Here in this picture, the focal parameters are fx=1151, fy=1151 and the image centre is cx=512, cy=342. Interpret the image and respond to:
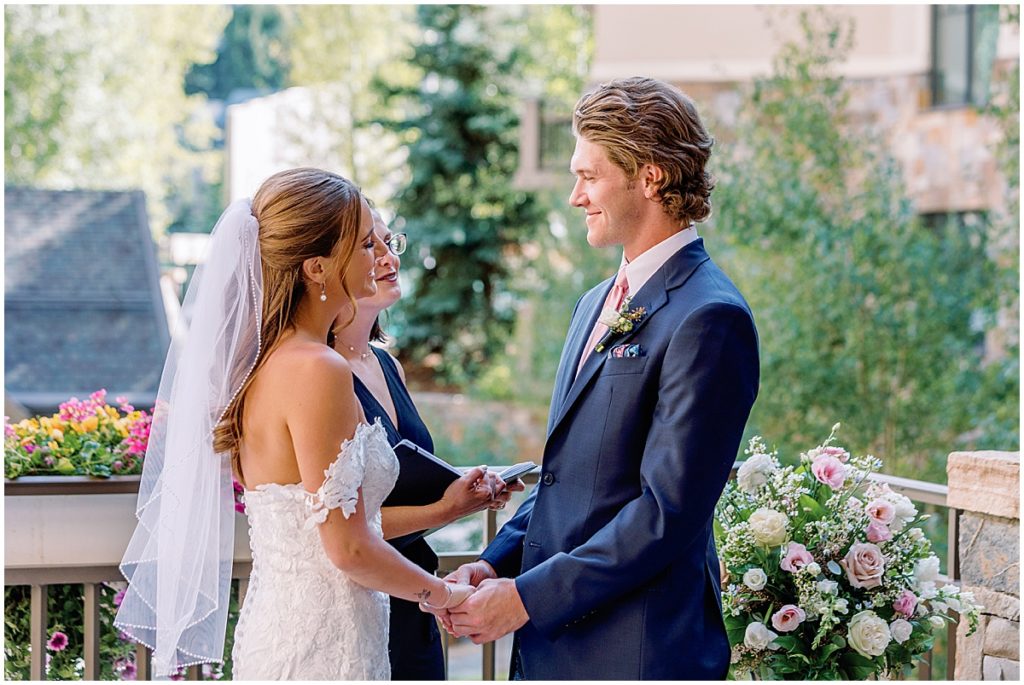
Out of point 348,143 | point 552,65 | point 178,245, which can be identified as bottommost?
point 178,245

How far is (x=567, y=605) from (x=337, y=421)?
595 millimetres

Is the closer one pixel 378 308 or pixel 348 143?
pixel 378 308

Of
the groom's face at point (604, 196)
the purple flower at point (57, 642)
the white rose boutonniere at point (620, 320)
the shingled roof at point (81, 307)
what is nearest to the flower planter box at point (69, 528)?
the purple flower at point (57, 642)

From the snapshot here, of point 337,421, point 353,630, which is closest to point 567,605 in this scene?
point 353,630

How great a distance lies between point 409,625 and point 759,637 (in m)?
0.86

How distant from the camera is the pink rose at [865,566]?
2.80 m

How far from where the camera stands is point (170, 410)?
8.17 feet

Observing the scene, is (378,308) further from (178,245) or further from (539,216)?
(178,245)

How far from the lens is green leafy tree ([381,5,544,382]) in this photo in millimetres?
17250

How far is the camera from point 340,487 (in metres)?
2.22

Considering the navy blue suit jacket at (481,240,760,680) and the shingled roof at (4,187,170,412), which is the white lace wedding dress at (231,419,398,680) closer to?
the navy blue suit jacket at (481,240,760,680)

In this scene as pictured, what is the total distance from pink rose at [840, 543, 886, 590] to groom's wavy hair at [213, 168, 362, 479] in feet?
4.60

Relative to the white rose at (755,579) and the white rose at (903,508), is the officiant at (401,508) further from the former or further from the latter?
the white rose at (903,508)

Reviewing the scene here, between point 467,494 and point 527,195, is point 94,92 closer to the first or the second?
point 527,195
